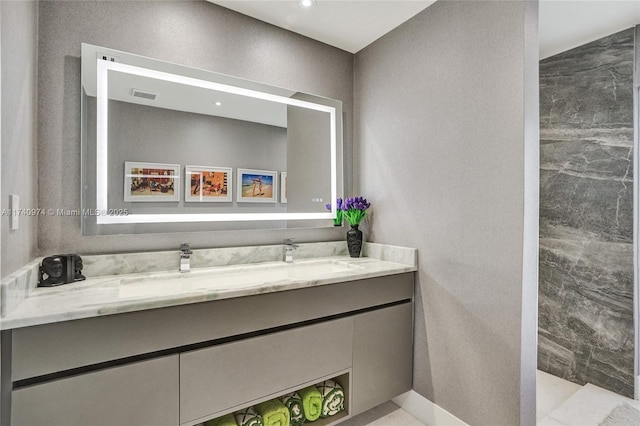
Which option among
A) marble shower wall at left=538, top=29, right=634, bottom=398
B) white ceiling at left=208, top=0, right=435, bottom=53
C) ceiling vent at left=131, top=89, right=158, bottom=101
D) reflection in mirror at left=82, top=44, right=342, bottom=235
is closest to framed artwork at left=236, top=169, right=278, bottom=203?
reflection in mirror at left=82, top=44, right=342, bottom=235

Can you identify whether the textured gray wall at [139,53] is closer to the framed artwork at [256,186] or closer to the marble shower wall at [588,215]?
the framed artwork at [256,186]

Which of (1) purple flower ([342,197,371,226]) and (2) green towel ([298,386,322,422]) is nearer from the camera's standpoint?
(2) green towel ([298,386,322,422])

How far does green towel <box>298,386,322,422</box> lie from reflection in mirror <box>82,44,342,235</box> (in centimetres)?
97

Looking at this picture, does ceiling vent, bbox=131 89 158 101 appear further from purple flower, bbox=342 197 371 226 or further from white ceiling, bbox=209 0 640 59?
purple flower, bbox=342 197 371 226

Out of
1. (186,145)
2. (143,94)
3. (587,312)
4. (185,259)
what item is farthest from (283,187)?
(587,312)

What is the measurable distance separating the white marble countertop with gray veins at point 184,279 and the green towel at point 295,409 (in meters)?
0.61

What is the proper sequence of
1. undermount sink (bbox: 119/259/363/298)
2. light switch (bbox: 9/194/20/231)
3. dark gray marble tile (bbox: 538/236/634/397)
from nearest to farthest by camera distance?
light switch (bbox: 9/194/20/231) < undermount sink (bbox: 119/259/363/298) < dark gray marble tile (bbox: 538/236/634/397)

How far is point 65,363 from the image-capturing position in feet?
3.54

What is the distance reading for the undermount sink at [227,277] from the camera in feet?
4.80

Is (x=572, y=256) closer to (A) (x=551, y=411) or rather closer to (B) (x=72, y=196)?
(A) (x=551, y=411)

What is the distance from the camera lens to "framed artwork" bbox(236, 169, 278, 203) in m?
1.99

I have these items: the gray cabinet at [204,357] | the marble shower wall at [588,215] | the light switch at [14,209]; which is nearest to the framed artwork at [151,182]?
the light switch at [14,209]

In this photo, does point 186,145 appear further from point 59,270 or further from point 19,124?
point 59,270

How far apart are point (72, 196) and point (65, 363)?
82 centimetres
